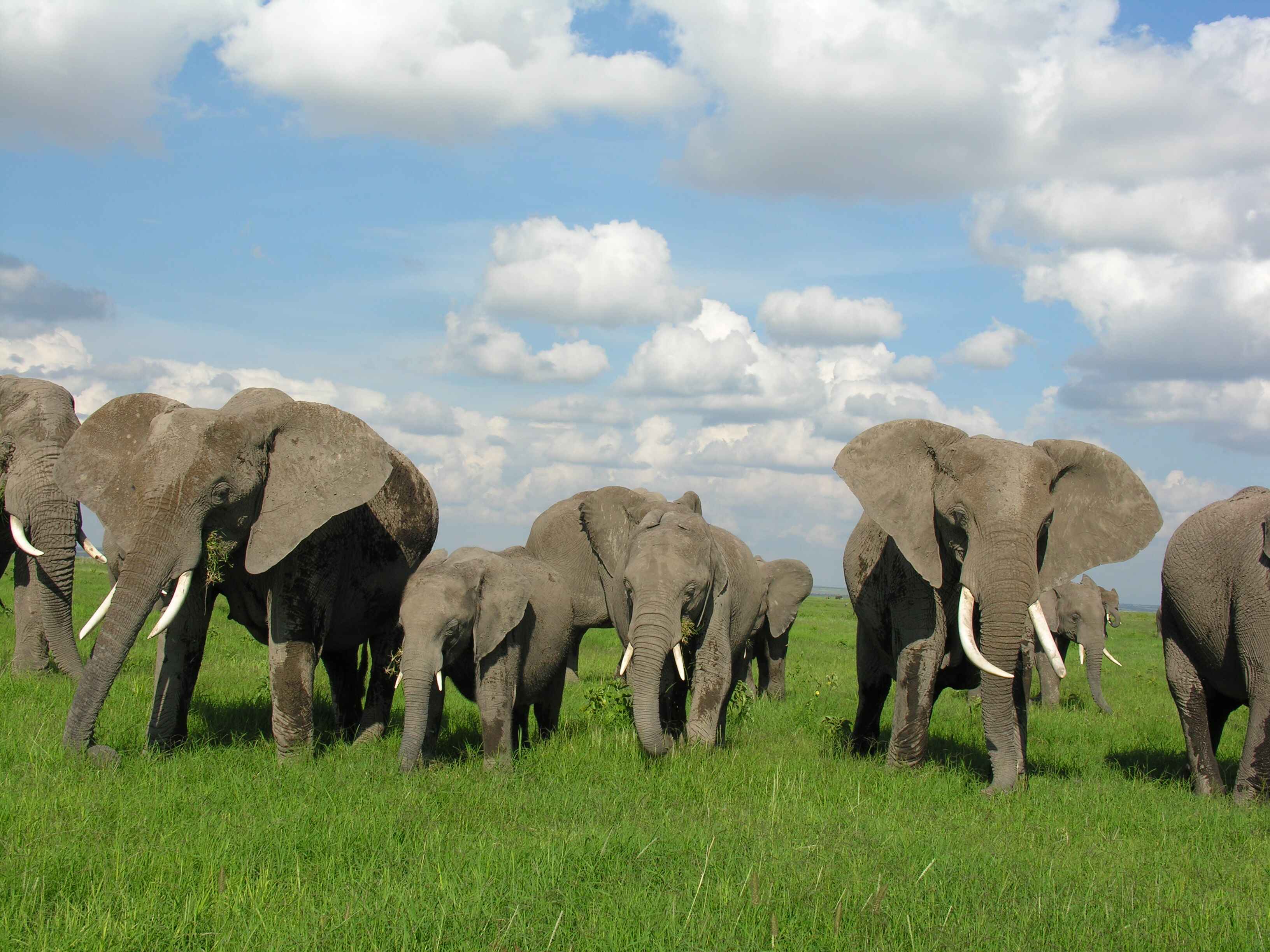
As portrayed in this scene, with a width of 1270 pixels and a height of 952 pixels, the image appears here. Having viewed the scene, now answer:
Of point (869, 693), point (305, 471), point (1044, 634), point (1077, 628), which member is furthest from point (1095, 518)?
point (1077, 628)

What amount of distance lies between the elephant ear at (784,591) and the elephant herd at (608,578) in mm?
7041

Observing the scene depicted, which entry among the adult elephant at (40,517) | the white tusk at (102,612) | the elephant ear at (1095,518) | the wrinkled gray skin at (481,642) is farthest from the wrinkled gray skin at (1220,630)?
the adult elephant at (40,517)

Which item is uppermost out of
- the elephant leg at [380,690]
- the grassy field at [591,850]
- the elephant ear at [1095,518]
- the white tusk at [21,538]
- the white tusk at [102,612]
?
the elephant ear at [1095,518]

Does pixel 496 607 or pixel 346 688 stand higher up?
pixel 496 607

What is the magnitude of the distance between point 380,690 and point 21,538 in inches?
176

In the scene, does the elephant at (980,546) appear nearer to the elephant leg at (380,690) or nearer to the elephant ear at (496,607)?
the elephant ear at (496,607)

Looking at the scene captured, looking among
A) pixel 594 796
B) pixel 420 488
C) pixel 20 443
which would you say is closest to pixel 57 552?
pixel 20 443

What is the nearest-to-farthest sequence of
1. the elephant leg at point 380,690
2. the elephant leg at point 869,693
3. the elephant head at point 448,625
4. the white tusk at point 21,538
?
the elephant head at point 448,625 → the elephant leg at point 380,690 → the elephant leg at point 869,693 → the white tusk at point 21,538

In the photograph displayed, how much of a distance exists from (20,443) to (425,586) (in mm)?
6024

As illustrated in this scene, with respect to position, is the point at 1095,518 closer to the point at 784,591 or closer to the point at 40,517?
the point at 784,591

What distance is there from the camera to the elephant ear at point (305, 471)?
8422 mm

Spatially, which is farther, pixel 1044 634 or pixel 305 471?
pixel 305 471

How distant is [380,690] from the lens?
10.2 meters

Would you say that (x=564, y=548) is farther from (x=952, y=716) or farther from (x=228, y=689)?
(x=952, y=716)
